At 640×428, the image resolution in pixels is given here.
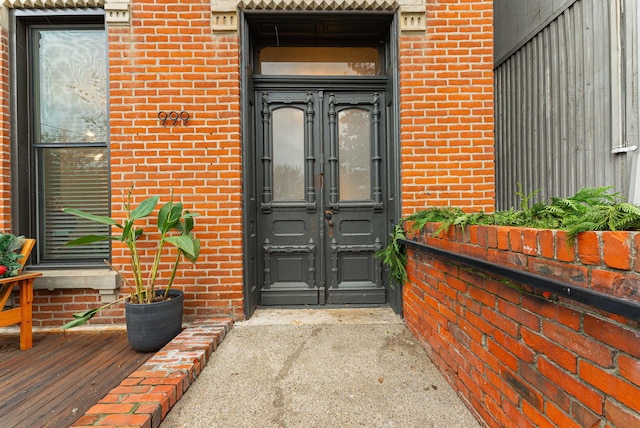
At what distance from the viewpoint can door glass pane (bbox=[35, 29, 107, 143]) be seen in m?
3.11

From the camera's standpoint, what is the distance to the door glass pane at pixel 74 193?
3.09m

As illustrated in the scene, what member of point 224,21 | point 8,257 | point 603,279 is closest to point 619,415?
point 603,279

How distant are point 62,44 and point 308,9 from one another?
8.81 ft

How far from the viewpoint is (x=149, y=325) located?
2352mm

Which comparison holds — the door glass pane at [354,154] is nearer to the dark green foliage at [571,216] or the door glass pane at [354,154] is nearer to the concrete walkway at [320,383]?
the dark green foliage at [571,216]

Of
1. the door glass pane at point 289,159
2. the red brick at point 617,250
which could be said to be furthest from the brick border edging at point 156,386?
the red brick at point 617,250

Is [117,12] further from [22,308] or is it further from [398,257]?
[398,257]

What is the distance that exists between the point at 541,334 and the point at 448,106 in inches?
96.2

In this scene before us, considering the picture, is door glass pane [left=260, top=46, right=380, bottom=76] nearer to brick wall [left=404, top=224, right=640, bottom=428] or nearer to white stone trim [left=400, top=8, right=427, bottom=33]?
white stone trim [left=400, top=8, right=427, bottom=33]

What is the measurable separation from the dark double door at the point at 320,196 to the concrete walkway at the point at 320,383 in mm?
620

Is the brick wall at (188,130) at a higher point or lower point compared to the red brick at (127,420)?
higher

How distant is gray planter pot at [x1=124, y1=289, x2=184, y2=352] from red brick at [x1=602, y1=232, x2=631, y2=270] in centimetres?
274

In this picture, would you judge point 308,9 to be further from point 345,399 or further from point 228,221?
point 345,399

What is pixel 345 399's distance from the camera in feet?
5.87
